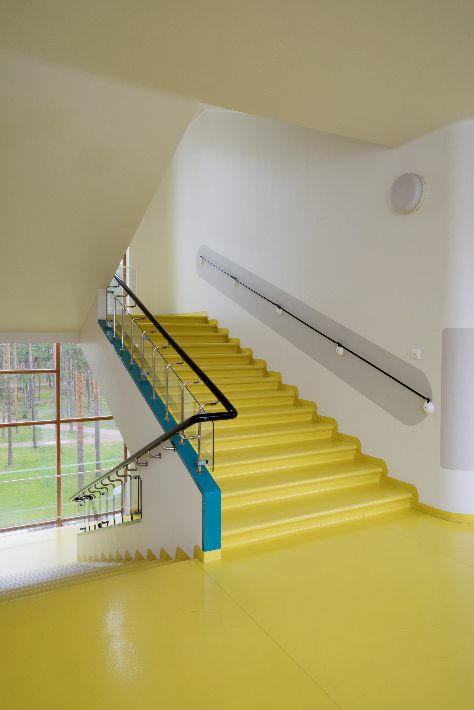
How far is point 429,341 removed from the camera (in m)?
4.71

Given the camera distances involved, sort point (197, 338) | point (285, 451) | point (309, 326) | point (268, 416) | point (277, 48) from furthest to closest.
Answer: point (197, 338) < point (309, 326) < point (268, 416) < point (285, 451) < point (277, 48)

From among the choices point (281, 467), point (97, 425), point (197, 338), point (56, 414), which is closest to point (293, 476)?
point (281, 467)

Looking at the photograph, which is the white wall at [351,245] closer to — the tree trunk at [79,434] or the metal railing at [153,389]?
the metal railing at [153,389]

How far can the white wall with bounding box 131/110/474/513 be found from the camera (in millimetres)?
4582

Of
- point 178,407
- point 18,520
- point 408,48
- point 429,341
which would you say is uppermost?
point 408,48

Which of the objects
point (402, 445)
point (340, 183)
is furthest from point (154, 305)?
point (402, 445)

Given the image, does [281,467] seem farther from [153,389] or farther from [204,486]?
[153,389]

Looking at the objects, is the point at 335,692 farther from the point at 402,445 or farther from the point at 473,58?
the point at 473,58

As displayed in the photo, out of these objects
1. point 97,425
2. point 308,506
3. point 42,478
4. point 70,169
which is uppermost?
point 70,169

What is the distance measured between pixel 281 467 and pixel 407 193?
111 inches

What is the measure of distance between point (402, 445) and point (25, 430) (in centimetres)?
1346

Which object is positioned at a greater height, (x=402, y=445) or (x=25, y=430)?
(x=402, y=445)

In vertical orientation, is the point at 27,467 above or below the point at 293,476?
below

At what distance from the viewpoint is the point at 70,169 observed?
4.67m
